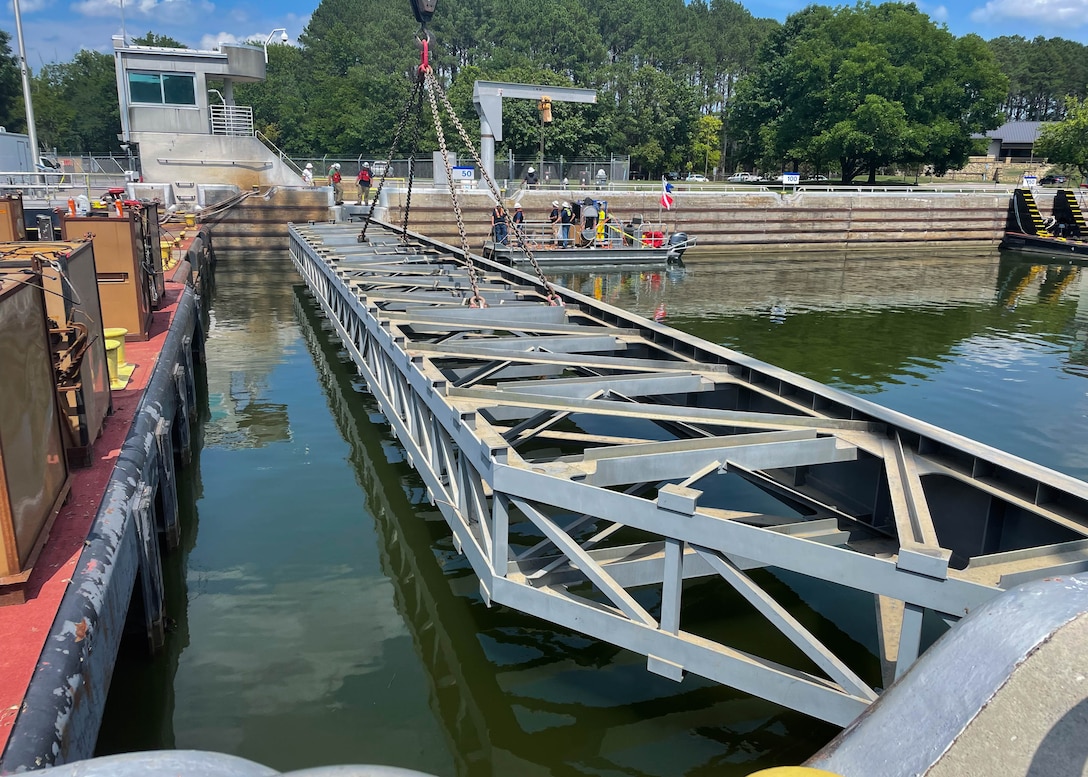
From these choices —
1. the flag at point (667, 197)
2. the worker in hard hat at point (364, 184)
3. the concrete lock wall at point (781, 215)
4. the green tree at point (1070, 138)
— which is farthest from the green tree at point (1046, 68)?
the worker in hard hat at point (364, 184)

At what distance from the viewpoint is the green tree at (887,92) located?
2147 inches

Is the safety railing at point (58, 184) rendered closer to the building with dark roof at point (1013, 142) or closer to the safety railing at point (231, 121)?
the safety railing at point (231, 121)

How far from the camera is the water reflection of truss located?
196 inches

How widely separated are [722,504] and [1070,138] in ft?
203

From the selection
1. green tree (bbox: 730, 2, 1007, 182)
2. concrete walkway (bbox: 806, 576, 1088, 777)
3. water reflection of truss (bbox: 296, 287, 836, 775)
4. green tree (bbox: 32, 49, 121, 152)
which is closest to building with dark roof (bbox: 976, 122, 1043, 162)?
green tree (bbox: 730, 2, 1007, 182)

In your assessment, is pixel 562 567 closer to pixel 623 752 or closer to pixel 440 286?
pixel 623 752

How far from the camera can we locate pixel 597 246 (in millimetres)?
30125

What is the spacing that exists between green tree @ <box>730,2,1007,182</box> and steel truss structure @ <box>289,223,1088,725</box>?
52590mm

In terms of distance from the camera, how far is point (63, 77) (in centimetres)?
11481

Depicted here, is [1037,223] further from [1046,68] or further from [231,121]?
[1046,68]

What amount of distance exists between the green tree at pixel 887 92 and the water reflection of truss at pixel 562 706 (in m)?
55.4

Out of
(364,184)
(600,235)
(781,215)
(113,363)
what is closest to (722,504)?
(113,363)

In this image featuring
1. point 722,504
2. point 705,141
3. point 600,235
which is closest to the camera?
point 722,504

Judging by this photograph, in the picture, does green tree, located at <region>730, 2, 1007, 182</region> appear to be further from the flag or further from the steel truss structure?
the steel truss structure
